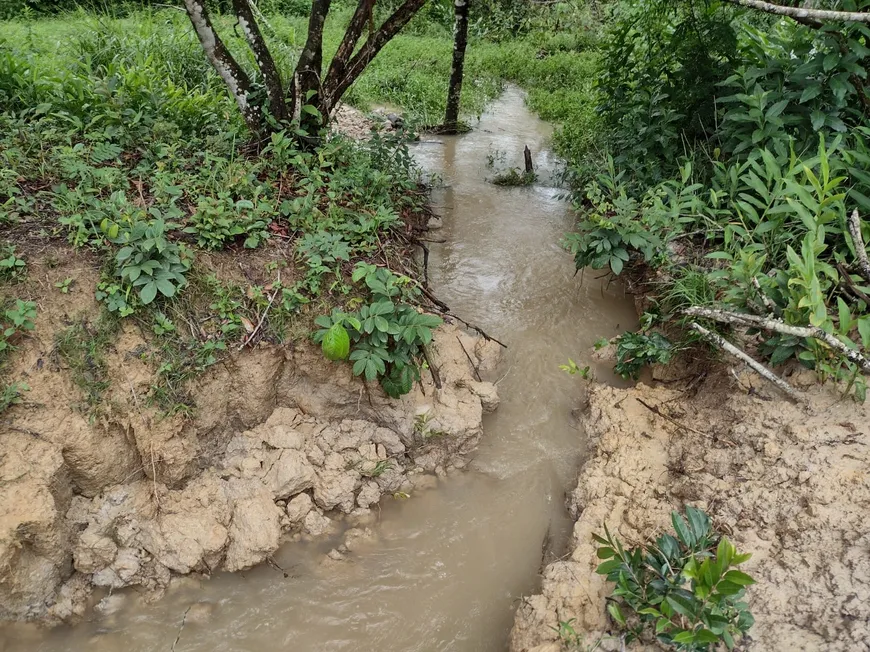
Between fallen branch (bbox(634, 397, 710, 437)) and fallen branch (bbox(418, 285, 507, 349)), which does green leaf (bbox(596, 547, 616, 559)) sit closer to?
fallen branch (bbox(634, 397, 710, 437))

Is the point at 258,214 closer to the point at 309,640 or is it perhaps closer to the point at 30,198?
the point at 30,198

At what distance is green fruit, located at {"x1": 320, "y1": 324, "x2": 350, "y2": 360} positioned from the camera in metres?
2.95

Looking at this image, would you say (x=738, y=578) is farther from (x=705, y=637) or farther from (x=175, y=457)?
(x=175, y=457)

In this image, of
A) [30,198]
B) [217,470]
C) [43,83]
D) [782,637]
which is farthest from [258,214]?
[782,637]

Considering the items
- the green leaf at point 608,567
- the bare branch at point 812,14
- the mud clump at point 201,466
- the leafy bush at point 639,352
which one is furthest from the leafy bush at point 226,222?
the bare branch at point 812,14

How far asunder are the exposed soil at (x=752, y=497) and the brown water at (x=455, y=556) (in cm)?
24

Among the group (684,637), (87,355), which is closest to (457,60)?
(87,355)

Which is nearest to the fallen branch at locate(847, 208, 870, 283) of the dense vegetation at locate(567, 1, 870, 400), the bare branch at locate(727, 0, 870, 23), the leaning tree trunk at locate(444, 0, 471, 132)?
the dense vegetation at locate(567, 1, 870, 400)

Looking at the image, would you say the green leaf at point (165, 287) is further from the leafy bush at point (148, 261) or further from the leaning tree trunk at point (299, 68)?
the leaning tree trunk at point (299, 68)

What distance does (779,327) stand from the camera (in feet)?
8.90

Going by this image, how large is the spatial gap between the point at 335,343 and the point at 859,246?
2.80m

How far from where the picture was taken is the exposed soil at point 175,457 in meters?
2.64

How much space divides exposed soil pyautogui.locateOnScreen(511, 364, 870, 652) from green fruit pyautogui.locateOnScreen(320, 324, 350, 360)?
1523 mm

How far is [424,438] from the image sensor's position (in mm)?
3391
